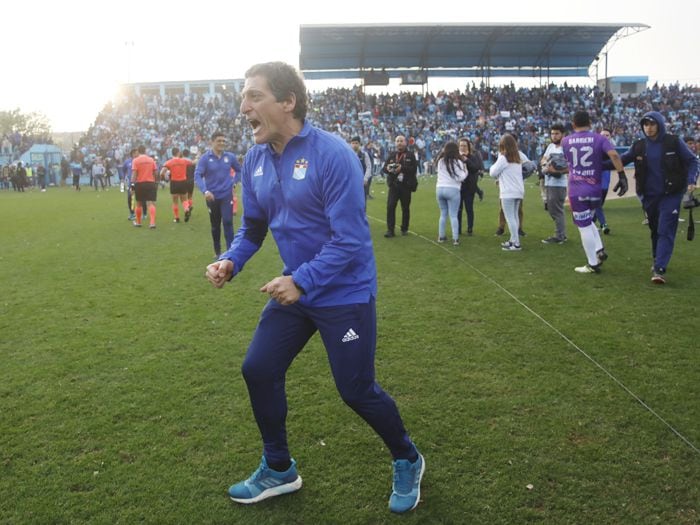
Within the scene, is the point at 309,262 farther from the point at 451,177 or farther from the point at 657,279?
the point at 451,177

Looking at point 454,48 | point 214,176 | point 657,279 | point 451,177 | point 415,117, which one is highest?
point 454,48

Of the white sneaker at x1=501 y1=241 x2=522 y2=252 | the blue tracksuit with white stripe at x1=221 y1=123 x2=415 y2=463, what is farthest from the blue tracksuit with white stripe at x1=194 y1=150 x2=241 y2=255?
the blue tracksuit with white stripe at x1=221 y1=123 x2=415 y2=463

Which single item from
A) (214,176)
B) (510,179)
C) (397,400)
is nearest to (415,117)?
(510,179)

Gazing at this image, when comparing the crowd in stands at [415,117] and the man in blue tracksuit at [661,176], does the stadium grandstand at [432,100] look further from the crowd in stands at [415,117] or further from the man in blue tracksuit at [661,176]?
the man in blue tracksuit at [661,176]

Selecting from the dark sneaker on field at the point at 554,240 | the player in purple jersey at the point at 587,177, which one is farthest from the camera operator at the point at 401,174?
the player in purple jersey at the point at 587,177

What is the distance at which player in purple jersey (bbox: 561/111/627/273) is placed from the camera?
765 centimetres

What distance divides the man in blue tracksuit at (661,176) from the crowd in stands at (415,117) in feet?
95.5

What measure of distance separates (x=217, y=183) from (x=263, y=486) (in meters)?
7.10

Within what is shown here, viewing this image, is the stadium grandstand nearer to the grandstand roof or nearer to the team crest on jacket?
the grandstand roof

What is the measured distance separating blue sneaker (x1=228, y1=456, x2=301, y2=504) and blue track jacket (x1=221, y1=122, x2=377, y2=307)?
994mm

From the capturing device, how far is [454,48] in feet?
150

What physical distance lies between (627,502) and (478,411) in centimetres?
116

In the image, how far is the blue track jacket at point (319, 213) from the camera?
2.56 m

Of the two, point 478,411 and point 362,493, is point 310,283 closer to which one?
point 362,493
